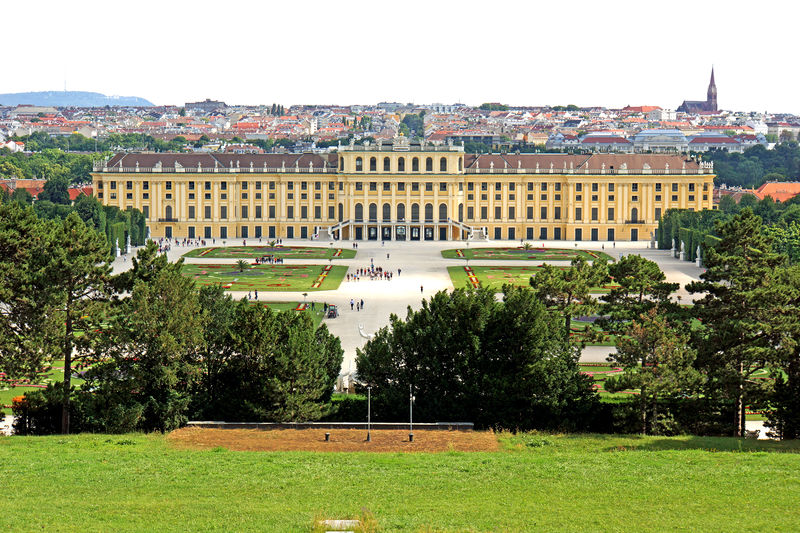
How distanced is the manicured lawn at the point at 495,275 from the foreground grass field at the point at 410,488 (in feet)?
149

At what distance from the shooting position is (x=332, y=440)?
109ft

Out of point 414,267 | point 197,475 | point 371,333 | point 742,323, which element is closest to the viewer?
point 197,475

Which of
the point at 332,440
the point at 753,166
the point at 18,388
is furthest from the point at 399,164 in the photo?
the point at 332,440

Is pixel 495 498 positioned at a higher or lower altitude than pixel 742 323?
lower

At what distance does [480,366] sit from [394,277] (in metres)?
44.8

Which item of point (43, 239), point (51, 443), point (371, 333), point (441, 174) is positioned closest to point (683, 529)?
point (51, 443)

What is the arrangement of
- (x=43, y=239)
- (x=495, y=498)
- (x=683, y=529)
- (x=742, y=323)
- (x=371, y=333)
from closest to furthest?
(x=683, y=529)
(x=495, y=498)
(x=742, y=323)
(x=43, y=239)
(x=371, y=333)

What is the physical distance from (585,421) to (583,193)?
86.5 metres

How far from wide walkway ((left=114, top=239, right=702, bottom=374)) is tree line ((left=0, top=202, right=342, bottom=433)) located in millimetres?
9108

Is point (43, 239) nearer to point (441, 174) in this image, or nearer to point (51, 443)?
point (51, 443)

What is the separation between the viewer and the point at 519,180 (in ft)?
401

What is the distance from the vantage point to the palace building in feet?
397

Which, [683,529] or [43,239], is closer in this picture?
[683,529]

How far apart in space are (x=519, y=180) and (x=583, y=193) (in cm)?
669
